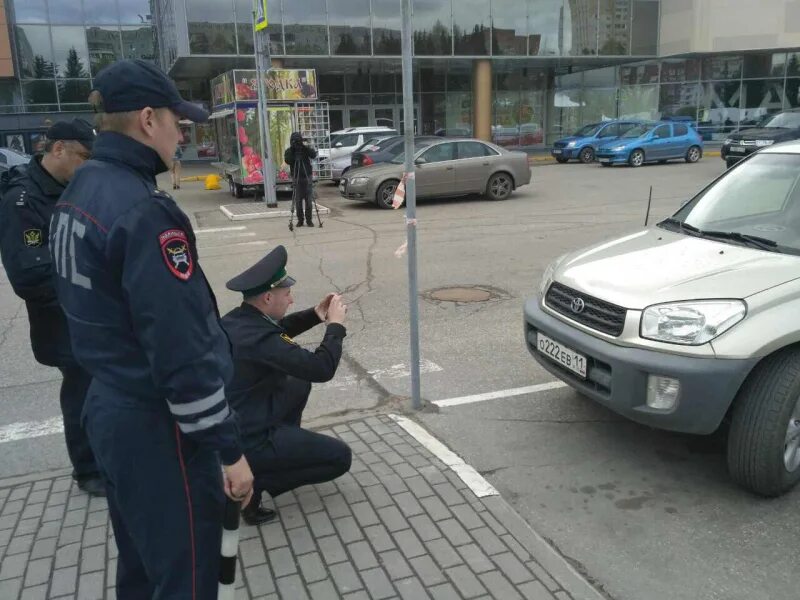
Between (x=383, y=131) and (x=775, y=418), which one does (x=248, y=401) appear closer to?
(x=775, y=418)

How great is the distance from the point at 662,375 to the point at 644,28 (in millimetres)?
31543

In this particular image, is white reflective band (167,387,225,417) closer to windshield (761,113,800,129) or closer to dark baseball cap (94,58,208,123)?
dark baseball cap (94,58,208,123)

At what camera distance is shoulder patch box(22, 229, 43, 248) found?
3.48 meters

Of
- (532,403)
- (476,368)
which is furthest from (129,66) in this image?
(476,368)

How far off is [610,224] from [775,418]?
31.2 feet

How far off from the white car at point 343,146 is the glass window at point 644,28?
1524 centimetres

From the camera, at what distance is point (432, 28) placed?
1036 inches

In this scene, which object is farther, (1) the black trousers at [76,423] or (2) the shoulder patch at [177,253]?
(1) the black trousers at [76,423]

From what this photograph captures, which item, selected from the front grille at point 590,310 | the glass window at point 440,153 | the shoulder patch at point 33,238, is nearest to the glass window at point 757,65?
the glass window at point 440,153

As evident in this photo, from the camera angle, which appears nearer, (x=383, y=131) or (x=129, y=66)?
(x=129, y=66)

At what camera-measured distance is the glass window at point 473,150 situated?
15.9 metres

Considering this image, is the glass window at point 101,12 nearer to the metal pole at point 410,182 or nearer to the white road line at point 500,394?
the metal pole at point 410,182

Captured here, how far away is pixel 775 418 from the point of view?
10.7 feet

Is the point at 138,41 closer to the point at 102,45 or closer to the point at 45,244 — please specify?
the point at 102,45
